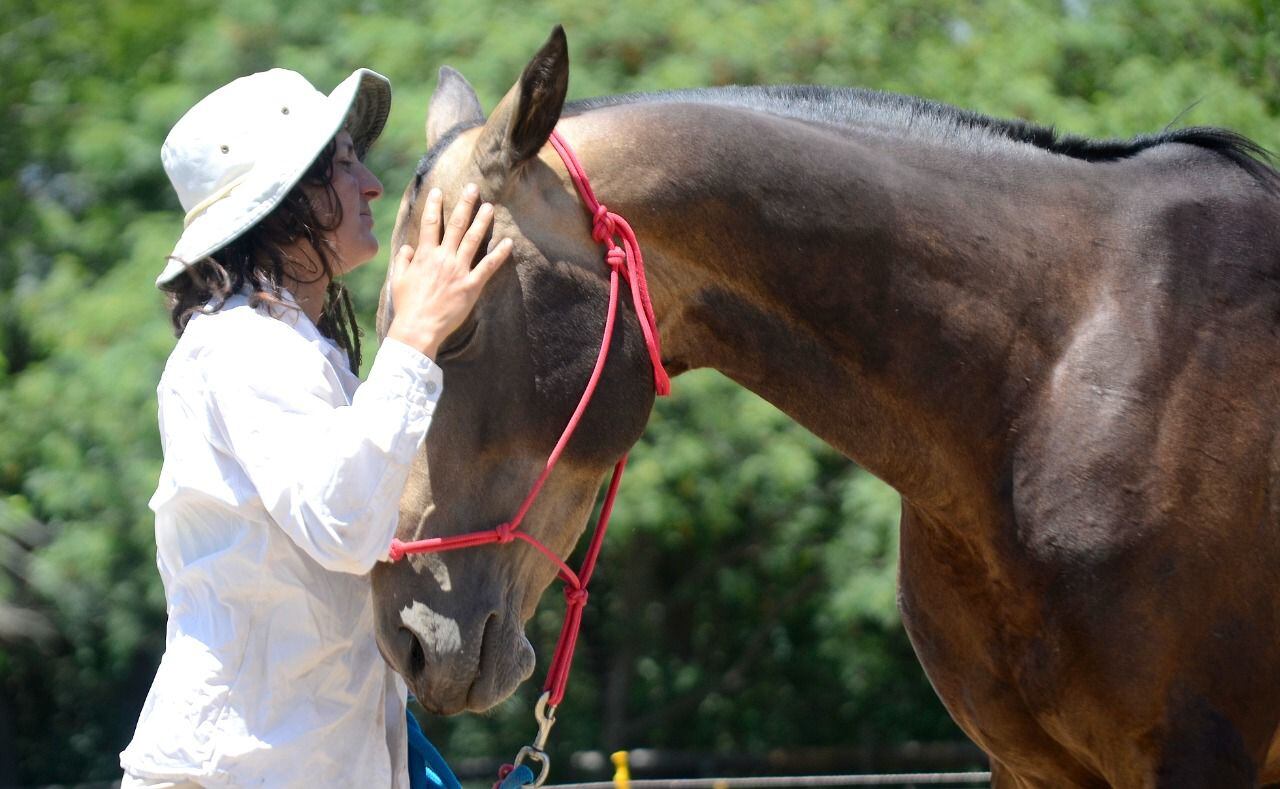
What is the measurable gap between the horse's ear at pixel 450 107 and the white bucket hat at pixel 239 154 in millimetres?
258

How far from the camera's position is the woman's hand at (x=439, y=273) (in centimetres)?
209

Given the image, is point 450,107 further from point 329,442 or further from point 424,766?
point 424,766

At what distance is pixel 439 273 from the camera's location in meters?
2.14

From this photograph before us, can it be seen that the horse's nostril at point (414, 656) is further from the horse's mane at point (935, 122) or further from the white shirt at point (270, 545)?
the horse's mane at point (935, 122)

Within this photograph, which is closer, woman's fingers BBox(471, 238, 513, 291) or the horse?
woman's fingers BBox(471, 238, 513, 291)

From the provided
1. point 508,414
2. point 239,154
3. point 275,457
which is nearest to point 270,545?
point 275,457

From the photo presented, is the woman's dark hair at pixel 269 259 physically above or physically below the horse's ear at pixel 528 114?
below

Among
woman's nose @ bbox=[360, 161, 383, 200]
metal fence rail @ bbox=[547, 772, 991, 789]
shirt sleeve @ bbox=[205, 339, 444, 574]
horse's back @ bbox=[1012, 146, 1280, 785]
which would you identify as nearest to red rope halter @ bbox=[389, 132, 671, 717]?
shirt sleeve @ bbox=[205, 339, 444, 574]

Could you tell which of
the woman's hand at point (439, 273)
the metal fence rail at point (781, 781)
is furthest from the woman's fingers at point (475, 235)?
the metal fence rail at point (781, 781)

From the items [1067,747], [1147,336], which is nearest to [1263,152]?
[1147,336]

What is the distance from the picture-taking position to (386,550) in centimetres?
201

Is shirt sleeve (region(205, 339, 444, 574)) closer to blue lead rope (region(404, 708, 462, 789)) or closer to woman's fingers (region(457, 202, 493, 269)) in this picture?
woman's fingers (region(457, 202, 493, 269))

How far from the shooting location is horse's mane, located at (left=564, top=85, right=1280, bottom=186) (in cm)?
262

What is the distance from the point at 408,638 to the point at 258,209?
2.39 feet
